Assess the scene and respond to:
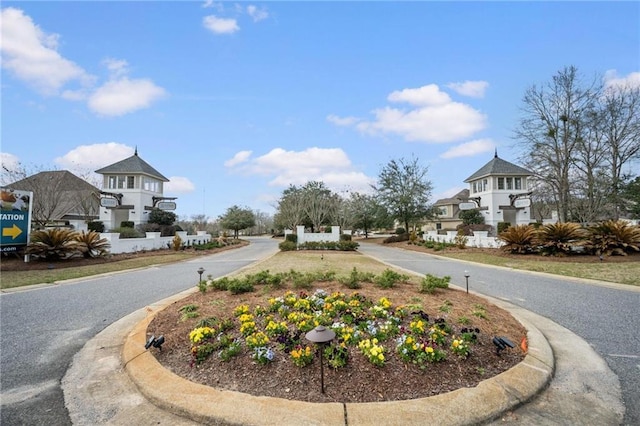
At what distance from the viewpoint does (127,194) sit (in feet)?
86.7

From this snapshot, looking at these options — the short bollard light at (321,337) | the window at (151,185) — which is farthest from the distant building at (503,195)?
the window at (151,185)

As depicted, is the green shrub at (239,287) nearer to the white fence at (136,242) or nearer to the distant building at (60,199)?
the white fence at (136,242)

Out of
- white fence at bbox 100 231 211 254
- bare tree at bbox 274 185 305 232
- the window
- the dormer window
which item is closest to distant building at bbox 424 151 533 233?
bare tree at bbox 274 185 305 232

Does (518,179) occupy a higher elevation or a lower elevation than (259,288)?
higher

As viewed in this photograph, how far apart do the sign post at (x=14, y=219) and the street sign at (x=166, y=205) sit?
16.1 meters

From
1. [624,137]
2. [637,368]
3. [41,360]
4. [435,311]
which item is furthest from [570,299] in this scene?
[624,137]

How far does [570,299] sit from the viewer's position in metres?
6.12

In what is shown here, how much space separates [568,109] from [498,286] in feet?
67.4

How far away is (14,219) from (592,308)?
56.3 ft

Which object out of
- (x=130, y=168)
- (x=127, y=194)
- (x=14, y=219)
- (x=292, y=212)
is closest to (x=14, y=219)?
(x=14, y=219)

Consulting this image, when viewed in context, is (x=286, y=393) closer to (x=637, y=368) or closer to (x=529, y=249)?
(x=637, y=368)

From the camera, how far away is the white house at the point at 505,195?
2705 centimetres

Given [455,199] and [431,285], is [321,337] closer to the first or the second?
[431,285]

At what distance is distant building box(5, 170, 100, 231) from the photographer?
1958 centimetres
